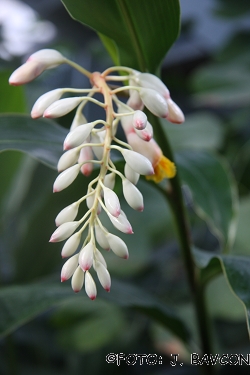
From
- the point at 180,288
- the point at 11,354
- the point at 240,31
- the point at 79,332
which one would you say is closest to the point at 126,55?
the point at 11,354

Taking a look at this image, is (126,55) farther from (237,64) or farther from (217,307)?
(237,64)

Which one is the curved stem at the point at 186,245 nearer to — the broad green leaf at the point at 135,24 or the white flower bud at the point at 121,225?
the broad green leaf at the point at 135,24

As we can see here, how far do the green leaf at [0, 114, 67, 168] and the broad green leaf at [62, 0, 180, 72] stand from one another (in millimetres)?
140

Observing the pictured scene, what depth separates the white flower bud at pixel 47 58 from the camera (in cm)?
37

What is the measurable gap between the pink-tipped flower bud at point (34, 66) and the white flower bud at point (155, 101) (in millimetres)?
104

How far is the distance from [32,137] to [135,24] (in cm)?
19

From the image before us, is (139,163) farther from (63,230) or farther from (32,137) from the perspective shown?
(32,137)

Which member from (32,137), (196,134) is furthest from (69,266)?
(196,134)

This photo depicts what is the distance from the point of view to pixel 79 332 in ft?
3.46

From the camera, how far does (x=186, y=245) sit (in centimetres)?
55

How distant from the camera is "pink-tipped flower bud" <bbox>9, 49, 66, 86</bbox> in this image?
0.37m

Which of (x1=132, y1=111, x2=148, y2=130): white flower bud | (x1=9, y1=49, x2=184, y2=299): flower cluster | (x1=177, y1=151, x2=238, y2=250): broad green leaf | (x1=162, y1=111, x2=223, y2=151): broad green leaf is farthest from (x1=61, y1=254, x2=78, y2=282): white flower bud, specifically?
(x1=162, y1=111, x2=223, y2=151): broad green leaf

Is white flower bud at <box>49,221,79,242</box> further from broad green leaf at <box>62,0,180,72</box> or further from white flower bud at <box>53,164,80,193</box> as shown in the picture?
broad green leaf at <box>62,0,180,72</box>

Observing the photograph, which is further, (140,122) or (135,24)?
(135,24)
